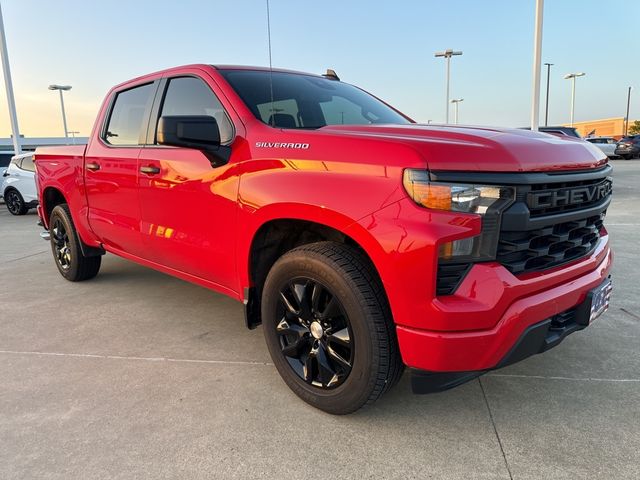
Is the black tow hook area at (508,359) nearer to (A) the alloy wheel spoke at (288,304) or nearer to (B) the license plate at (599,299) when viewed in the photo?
(B) the license plate at (599,299)

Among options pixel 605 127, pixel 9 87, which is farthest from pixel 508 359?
pixel 605 127

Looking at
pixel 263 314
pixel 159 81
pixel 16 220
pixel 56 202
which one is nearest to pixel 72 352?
pixel 263 314

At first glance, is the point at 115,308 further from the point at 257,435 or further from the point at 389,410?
the point at 389,410

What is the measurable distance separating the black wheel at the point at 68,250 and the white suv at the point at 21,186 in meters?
7.85

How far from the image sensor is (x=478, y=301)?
6.28 ft

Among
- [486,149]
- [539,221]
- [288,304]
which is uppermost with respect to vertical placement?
[486,149]

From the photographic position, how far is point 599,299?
2410mm

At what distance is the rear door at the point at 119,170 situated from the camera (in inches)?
143

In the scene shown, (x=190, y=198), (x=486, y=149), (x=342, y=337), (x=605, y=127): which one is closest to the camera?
(x=486, y=149)

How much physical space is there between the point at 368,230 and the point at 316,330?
67 cm

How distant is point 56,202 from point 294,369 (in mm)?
3978

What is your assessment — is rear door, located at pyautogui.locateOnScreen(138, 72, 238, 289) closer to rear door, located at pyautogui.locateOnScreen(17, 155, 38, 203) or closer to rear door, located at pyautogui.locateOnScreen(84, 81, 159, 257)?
rear door, located at pyautogui.locateOnScreen(84, 81, 159, 257)

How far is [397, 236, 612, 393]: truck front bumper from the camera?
193 centimetres

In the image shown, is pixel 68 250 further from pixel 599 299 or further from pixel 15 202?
pixel 15 202
